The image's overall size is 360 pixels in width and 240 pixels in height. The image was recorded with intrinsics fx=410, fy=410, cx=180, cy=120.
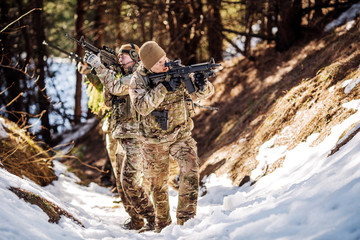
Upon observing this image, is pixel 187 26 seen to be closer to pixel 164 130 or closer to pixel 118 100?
pixel 118 100

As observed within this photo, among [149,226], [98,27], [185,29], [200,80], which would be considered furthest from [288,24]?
[149,226]

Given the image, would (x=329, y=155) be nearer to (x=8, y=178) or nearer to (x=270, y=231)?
(x=270, y=231)

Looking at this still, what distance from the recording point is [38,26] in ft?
41.1

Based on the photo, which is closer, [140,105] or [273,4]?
[140,105]

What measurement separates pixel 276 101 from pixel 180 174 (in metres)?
3.70

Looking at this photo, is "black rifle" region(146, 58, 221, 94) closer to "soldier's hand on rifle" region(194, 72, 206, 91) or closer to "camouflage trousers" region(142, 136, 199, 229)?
"soldier's hand on rifle" region(194, 72, 206, 91)

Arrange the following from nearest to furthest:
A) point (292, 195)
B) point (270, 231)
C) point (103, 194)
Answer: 1. point (270, 231)
2. point (292, 195)
3. point (103, 194)

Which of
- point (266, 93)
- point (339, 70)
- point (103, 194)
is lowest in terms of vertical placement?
point (103, 194)

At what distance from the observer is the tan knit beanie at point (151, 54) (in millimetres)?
4664

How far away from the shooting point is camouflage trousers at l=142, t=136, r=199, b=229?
4785mm

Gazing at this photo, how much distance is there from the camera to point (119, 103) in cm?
590

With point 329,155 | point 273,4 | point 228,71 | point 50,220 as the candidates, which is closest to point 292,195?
point 329,155

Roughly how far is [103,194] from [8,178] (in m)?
4.15

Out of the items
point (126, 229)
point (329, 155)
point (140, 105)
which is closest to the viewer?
A: point (329, 155)
